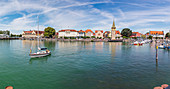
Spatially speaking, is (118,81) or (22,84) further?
(118,81)

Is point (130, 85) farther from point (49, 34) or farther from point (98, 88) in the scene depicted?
point (49, 34)

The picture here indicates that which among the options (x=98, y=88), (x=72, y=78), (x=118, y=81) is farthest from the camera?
(x=72, y=78)

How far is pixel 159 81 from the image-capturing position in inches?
802

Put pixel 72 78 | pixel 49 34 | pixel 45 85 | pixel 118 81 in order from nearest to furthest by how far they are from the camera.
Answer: pixel 45 85 → pixel 118 81 → pixel 72 78 → pixel 49 34

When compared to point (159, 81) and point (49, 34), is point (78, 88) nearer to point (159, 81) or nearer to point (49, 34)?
point (159, 81)

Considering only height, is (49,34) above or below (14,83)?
above

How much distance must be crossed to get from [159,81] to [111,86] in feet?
29.9

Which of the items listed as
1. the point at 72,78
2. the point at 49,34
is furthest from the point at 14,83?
the point at 49,34

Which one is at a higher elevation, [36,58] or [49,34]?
[49,34]

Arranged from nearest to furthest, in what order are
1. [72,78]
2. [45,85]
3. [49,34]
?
[45,85]
[72,78]
[49,34]

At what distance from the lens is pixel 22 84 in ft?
61.8

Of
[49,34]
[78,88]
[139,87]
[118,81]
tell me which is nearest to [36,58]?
[78,88]

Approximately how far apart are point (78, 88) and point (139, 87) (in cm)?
929

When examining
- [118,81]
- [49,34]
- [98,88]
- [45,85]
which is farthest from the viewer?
[49,34]
